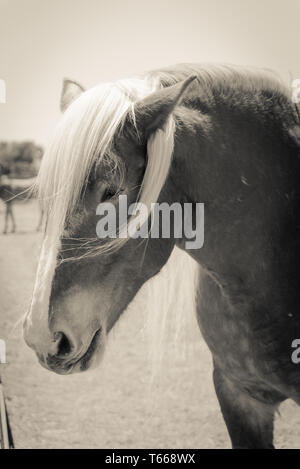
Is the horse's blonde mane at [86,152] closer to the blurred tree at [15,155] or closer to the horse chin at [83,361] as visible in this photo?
the horse chin at [83,361]

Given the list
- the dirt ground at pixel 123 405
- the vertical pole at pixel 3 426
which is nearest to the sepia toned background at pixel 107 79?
the dirt ground at pixel 123 405

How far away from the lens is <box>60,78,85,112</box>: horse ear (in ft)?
4.45

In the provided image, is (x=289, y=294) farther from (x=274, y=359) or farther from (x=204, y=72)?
(x=204, y=72)

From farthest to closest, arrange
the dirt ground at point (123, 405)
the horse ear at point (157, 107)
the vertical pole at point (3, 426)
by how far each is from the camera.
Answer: the dirt ground at point (123, 405)
the vertical pole at point (3, 426)
the horse ear at point (157, 107)

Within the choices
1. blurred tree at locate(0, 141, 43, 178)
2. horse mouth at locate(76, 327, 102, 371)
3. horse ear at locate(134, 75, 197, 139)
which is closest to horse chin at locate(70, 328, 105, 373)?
horse mouth at locate(76, 327, 102, 371)

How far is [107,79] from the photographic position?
2111 millimetres

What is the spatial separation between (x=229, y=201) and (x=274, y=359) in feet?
1.71

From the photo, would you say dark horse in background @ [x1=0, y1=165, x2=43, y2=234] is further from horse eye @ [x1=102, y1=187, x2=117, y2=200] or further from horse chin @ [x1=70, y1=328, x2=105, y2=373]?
horse chin @ [x1=70, y1=328, x2=105, y2=373]

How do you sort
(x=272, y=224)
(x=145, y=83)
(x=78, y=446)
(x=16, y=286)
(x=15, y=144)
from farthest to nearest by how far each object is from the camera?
(x=16, y=286), (x=15, y=144), (x=78, y=446), (x=272, y=224), (x=145, y=83)

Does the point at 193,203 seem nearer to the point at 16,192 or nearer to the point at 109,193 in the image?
the point at 109,193

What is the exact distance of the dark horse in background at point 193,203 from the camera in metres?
1.13

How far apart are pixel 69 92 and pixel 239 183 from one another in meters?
0.58

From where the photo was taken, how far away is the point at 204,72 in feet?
4.25
